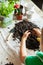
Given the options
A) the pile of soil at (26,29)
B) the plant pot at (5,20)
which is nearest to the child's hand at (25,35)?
the pile of soil at (26,29)

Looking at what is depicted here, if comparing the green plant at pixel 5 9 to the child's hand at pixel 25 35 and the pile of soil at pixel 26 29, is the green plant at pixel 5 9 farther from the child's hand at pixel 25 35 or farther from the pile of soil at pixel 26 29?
the child's hand at pixel 25 35

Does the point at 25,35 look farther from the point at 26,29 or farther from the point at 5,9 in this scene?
the point at 5,9

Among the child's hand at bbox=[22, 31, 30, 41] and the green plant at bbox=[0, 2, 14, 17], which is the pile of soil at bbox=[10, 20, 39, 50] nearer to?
the child's hand at bbox=[22, 31, 30, 41]

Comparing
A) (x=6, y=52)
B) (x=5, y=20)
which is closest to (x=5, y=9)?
(x=5, y=20)

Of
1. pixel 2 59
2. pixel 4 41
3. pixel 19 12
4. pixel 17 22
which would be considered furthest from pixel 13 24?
pixel 2 59

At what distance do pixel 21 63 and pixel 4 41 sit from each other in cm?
32

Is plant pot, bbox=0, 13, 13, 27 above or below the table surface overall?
above

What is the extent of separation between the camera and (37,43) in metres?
1.42

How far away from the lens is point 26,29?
1574 mm

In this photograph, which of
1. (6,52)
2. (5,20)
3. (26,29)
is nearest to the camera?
(6,52)

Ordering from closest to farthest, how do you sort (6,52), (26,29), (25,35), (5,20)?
(6,52)
(25,35)
(26,29)
(5,20)

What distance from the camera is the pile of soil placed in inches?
55.3

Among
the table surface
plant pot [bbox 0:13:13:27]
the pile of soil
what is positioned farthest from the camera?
plant pot [bbox 0:13:13:27]

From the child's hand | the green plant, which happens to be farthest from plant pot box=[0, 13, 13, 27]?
the child's hand
